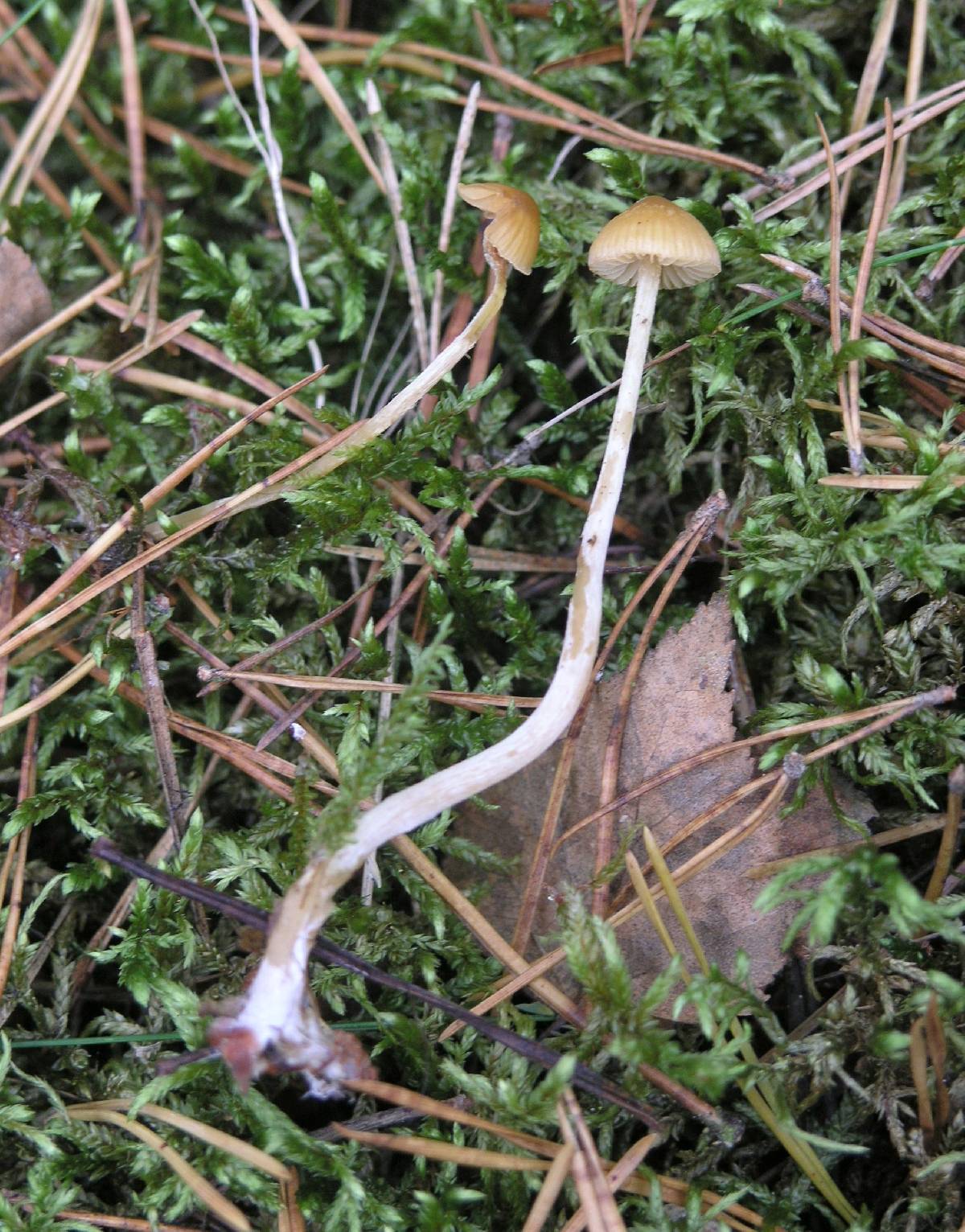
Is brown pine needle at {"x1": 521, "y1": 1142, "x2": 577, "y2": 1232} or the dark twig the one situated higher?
the dark twig

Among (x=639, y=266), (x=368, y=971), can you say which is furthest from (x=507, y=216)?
(x=368, y=971)

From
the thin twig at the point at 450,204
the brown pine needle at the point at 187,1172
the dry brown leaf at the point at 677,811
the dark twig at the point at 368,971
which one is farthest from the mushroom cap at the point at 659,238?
the brown pine needle at the point at 187,1172

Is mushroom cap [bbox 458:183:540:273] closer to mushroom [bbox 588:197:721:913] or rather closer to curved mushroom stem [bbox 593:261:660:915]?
mushroom [bbox 588:197:721:913]

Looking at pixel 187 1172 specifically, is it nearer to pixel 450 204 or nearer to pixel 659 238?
pixel 659 238

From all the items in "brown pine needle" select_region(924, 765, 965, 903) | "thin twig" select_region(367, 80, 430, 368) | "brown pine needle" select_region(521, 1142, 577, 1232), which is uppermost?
"thin twig" select_region(367, 80, 430, 368)

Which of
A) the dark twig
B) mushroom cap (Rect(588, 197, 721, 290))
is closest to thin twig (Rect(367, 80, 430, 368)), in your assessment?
mushroom cap (Rect(588, 197, 721, 290))

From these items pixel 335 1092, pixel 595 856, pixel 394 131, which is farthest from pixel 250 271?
pixel 335 1092

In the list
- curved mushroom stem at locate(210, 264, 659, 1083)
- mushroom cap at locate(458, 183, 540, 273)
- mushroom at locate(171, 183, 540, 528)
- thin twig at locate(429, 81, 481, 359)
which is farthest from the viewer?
thin twig at locate(429, 81, 481, 359)
